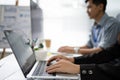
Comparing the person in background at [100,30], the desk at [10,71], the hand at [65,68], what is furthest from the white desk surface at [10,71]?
the person in background at [100,30]

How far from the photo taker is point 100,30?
7.84ft

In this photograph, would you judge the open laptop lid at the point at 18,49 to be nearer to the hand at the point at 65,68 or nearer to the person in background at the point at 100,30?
the hand at the point at 65,68

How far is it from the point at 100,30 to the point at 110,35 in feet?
0.61

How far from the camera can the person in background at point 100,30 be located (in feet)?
7.30

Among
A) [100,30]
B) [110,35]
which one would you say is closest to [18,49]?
[110,35]

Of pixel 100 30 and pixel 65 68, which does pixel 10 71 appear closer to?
pixel 65 68

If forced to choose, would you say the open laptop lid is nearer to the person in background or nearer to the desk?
the desk

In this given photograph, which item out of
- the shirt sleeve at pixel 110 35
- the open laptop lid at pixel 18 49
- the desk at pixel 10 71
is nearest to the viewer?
the open laptop lid at pixel 18 49

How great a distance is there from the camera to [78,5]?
3094 mm

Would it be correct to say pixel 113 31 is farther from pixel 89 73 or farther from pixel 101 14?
pixel 89 73

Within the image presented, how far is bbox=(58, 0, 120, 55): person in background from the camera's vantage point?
2227 millimetres

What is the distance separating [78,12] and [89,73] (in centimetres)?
204

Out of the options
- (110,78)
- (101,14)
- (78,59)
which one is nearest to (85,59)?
(78,59)

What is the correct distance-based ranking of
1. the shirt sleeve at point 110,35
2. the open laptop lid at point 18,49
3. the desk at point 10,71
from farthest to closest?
the shirt sleeve at point 110,35, the desk at point 10,71, the open laptop lid at point 18,49
